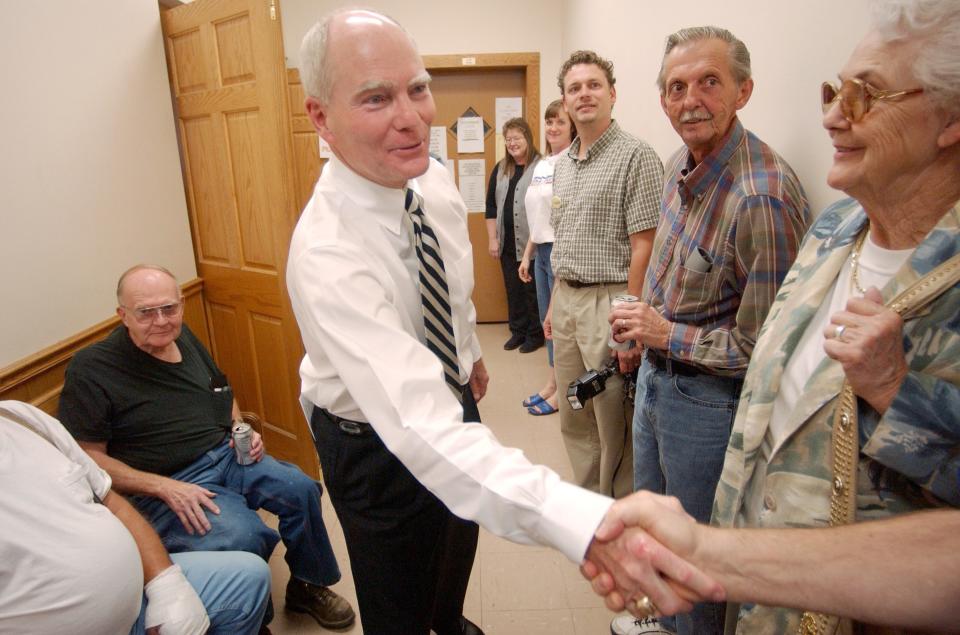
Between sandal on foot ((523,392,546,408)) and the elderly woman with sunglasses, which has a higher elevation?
the elderly woman with sunglasses

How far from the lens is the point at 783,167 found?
1.35 meters

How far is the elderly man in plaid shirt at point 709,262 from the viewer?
1.33 metres

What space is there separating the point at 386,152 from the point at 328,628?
1636 millimetres

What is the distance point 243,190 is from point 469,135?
8.75 feet

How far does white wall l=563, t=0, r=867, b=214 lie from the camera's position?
1.26 meters

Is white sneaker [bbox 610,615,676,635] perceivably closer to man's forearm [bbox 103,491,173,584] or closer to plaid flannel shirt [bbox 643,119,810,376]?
plaid flannel shirt [bbox 643,119,810,376]

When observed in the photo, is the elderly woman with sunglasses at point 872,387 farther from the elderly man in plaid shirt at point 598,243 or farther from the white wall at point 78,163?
the white wall at point 78,163

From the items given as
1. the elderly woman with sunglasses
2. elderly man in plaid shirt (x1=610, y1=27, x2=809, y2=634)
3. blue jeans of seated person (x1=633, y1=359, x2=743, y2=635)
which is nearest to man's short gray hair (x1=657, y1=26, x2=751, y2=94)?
elderly man in plaid shirt (x1=610, y1=27, x2=809, y2=634)

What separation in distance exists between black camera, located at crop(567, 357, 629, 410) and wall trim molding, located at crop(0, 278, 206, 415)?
5.84 feet

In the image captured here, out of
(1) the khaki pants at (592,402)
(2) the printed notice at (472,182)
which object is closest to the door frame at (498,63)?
(2) the printed notice at (472,182)

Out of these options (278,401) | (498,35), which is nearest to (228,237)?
(278,401)

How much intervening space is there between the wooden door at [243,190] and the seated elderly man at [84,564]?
3.97 ft

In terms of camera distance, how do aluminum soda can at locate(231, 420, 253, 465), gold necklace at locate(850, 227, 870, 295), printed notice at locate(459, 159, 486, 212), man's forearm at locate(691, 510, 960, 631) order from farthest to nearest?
printed notice at locate(459, 159, 486, 212) < aluminum soda can at locate(231, 420, 253, 465) < gold necklace at locate(850, 227, 870, 295) < man's forearm at locate(691, 510, 960, 631)

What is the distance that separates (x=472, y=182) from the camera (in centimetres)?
502
